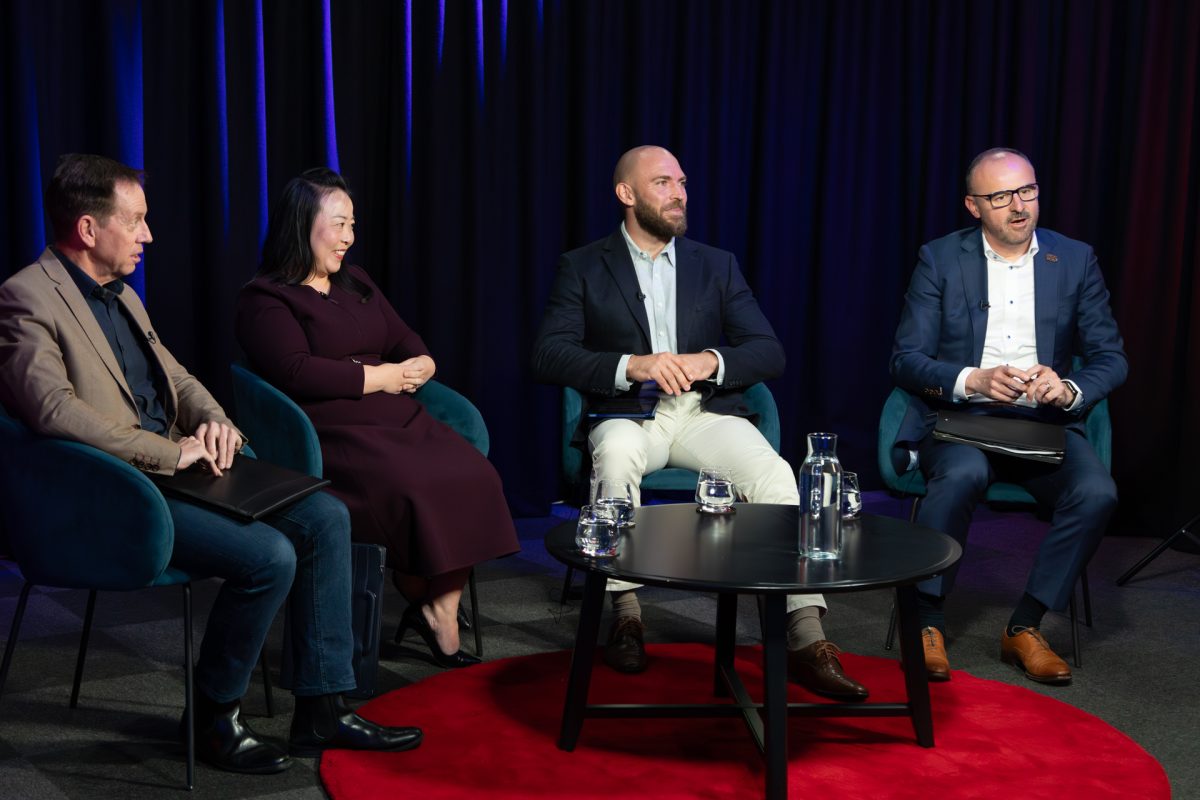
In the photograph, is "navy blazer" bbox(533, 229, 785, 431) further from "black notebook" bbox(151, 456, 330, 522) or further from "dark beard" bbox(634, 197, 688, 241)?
"black notebook" bbox(151, 456, 330, 522)

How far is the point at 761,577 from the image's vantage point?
249 centimetres

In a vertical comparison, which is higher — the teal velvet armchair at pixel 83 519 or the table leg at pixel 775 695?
the teal velvet armchair at pixel 83 519

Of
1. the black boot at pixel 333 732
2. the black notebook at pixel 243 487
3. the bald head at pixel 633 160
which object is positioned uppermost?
the bald head at pixel 633 160

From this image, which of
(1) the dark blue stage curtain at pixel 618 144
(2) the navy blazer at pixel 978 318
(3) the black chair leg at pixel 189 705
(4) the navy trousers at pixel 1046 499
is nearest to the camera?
(3) the black chair leg at pixel 189 705

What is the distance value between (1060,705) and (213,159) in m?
3.23

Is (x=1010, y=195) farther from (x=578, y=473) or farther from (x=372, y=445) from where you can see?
(x=372, y=445)

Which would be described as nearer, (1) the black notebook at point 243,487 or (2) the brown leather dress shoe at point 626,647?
(1) the black notebook at point 243,487

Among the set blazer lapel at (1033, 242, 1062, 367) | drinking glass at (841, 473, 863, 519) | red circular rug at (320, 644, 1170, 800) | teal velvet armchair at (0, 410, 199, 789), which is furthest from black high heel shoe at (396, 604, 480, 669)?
blazer lapel at (1033, 242, 1062, 367)

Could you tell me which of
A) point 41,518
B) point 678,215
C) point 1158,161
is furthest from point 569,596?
point 1158,161

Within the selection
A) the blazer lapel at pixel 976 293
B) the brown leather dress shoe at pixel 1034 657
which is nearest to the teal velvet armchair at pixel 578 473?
the blazer lapel at pixel 976 293

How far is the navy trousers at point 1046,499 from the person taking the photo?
3.50 meters

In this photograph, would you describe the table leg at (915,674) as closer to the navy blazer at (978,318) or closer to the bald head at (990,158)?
the navy blazer at (978,318)

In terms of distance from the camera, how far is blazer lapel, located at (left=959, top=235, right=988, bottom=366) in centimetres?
393

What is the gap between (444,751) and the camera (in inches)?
109
